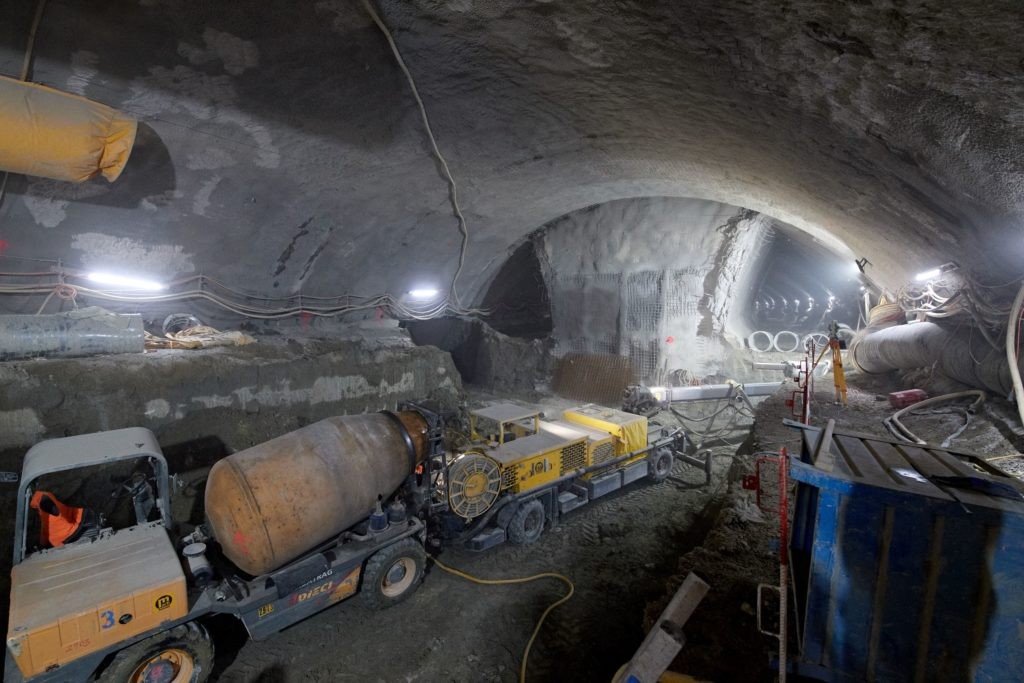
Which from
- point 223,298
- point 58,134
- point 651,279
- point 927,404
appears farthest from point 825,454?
point 651,279

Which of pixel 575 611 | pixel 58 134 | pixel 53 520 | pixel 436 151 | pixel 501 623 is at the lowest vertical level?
pixel 501 623

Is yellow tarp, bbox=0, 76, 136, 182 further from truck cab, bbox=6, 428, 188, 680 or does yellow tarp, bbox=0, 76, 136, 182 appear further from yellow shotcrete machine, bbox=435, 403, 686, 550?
yellow shotcrete machine, bbox=435, 403, 686, 550

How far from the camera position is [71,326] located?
20.0 feet

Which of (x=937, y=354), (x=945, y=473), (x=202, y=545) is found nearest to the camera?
(x=945, y=473)

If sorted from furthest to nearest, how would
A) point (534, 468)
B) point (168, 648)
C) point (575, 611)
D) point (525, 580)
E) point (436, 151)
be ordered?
1. point (436, 151)
2. point (534, 468)
3. point (525, 580)
4. point (575, 611)
5. point (168, 648)

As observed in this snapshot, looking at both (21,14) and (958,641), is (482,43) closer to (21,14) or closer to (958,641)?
(21,14)

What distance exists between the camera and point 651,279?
13945 millimetres

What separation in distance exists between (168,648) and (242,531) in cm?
95

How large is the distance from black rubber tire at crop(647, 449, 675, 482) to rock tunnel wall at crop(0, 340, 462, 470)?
4.93m

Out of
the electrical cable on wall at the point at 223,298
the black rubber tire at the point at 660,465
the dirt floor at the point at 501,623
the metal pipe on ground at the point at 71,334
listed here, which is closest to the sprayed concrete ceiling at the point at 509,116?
the electrical cable on wall at the point at 223,298

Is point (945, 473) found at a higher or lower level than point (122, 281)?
lower

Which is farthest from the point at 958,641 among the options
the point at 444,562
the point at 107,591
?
the point at 107,591

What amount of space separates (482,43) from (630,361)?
1055 centimetres

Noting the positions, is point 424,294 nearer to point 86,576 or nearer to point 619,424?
point 619,424
